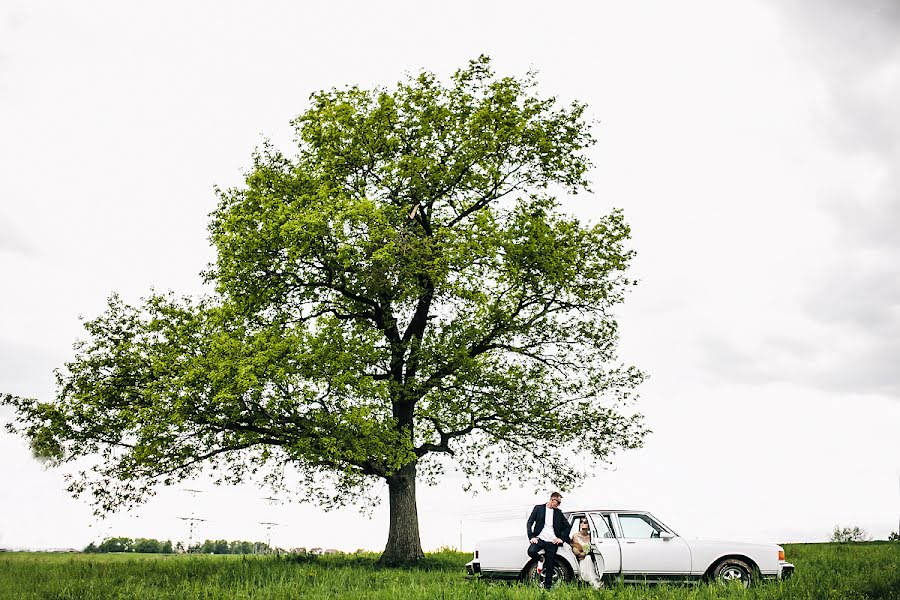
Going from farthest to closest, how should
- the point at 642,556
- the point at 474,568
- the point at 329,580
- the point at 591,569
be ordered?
the point at 329,580
the point at 474,568
the point at 642,556
the point at 591,569

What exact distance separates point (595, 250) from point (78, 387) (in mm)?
15849

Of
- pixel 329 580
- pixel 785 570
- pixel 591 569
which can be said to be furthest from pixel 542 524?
pixel 785 570

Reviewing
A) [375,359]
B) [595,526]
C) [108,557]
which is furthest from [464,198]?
[108,557]

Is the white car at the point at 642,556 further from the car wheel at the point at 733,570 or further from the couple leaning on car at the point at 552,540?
the couple leaning on car at the point at 552,540

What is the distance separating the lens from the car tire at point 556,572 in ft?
51.4

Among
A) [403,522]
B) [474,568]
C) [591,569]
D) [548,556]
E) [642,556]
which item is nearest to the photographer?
[548,556]

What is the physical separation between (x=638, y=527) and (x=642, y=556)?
2.09ft

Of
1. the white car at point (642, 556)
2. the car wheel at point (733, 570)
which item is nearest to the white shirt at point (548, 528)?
the white car at point (642, 556)

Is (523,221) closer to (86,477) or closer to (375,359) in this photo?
(375,359)

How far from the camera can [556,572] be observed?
15773 mm

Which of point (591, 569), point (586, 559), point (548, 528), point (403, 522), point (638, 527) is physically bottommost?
point (591, 569)

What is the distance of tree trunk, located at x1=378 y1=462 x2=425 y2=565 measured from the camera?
72.7ft

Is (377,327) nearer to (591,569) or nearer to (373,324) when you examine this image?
(373,324)

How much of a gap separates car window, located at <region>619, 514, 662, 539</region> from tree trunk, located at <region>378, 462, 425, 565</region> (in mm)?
8217
